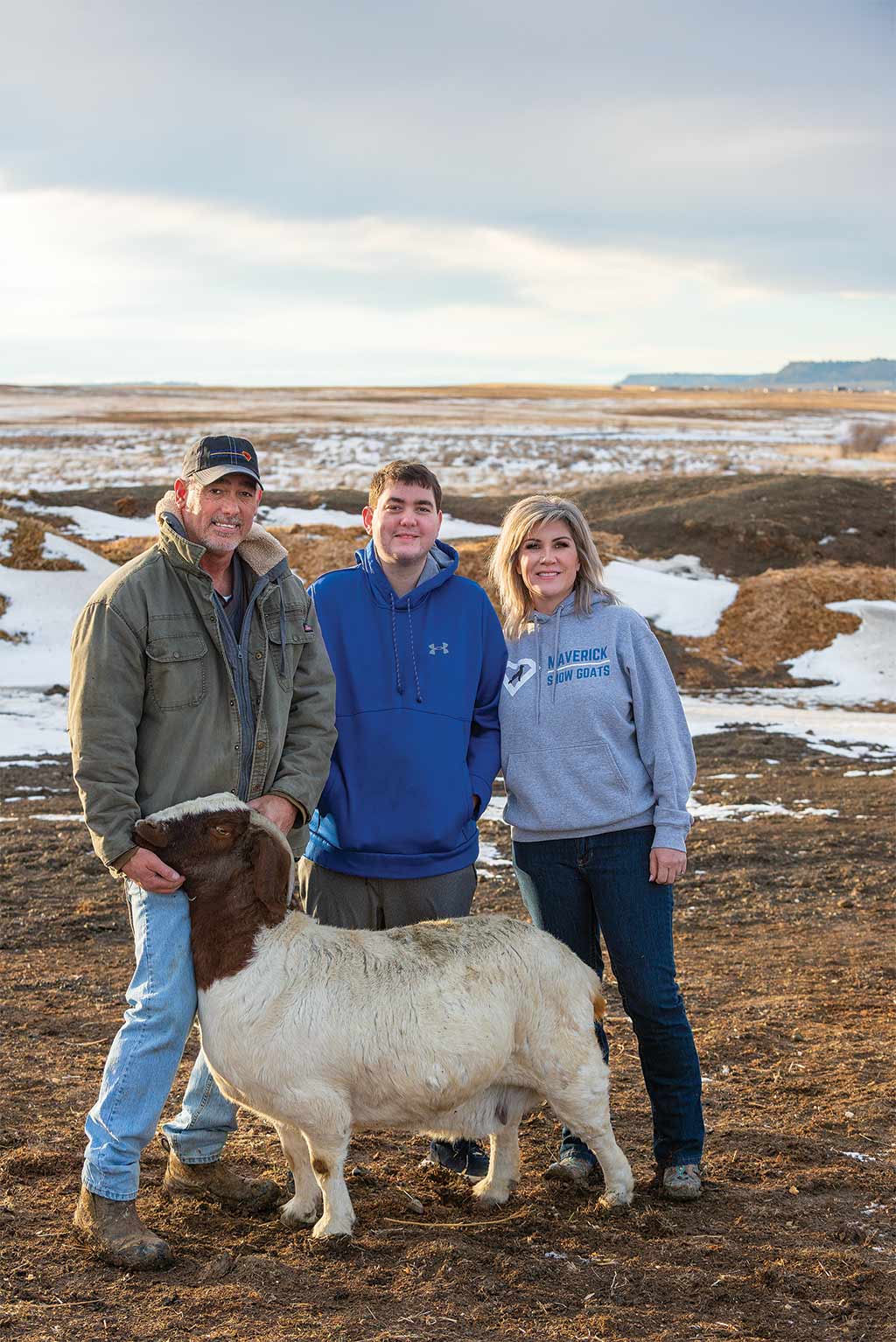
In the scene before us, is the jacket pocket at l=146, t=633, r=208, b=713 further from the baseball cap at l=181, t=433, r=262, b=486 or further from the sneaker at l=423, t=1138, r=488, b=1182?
the sneaker at l=423, t=1138, r=488, b=1182

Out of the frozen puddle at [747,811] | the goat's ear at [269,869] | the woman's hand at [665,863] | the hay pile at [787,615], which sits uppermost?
the goat's ear at [269,869]

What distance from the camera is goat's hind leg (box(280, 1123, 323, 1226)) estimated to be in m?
4.42

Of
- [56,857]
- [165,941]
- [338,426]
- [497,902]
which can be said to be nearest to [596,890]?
[165,941]

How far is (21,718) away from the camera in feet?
50.4

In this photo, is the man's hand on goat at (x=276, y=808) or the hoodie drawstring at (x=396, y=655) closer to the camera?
the man's hand on goat at (x=276, y=808)

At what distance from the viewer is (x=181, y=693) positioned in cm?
410

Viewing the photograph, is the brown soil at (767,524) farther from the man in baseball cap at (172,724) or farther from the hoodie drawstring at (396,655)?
the man in baseball cap at (172,724)

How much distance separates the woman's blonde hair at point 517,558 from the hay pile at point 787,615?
1578cm

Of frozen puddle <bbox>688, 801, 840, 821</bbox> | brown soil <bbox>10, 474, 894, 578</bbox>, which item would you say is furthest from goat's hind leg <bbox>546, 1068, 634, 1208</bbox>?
brown soil <bbox>10, 474, 894, 578</bbox>

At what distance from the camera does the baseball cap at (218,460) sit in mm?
4129

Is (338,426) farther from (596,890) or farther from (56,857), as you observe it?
(596,890)

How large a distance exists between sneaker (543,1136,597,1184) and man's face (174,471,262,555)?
290 cm

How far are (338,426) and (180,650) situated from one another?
68.9m

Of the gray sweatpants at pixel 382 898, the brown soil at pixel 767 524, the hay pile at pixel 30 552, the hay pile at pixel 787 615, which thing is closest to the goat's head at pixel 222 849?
the gray sweatpants at pixel 382 898
